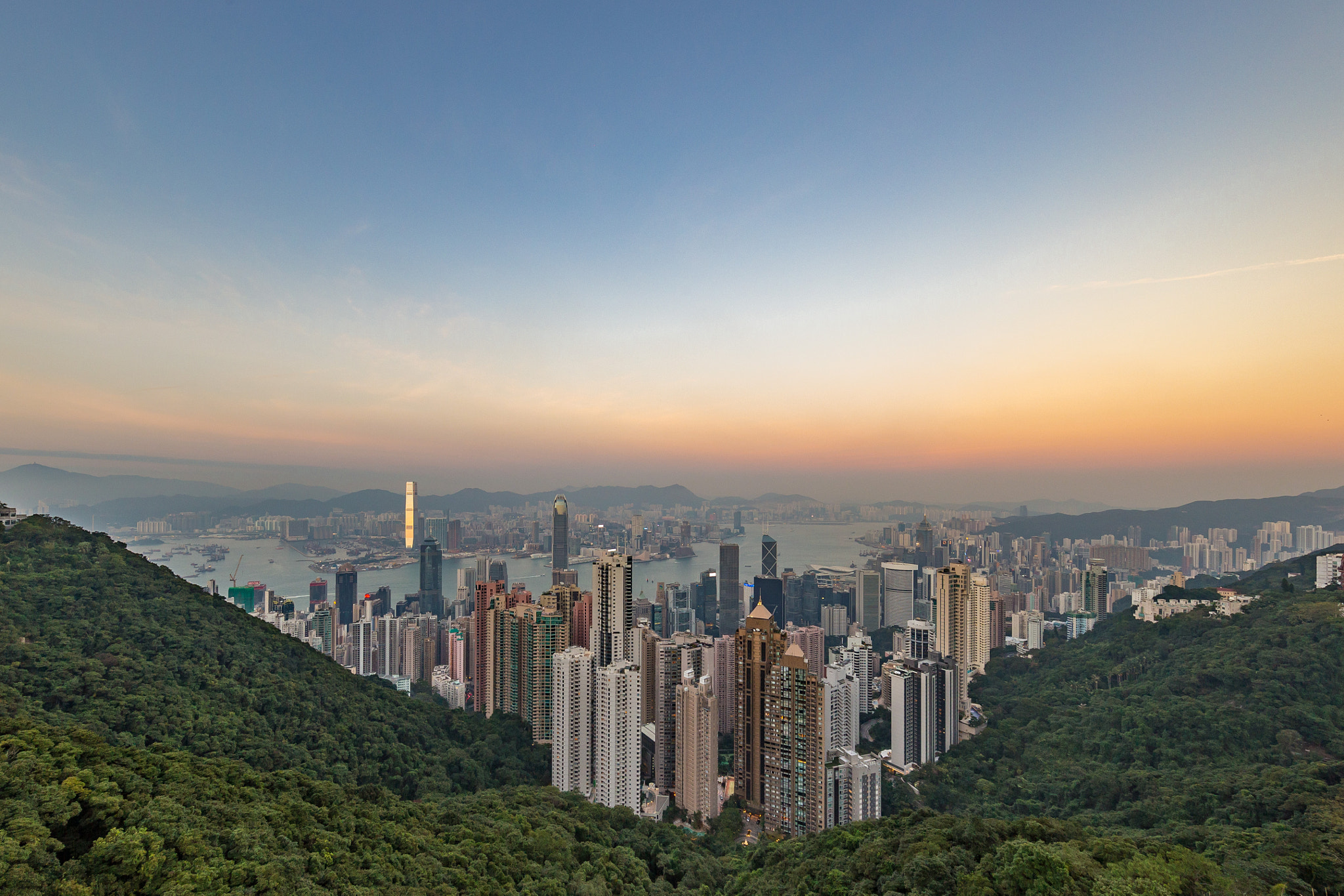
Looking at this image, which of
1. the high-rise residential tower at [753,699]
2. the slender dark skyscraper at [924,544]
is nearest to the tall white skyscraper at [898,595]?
the slender dark skyscraper at [924,544]

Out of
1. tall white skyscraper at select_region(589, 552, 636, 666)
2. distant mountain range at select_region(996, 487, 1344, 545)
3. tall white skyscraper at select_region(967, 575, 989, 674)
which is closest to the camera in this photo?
tall white skyscraper at select_region(589, 552, 636, 666)

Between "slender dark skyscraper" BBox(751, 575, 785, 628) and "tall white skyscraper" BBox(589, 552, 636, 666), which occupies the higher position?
"tall white skyscraper" BBox(589, 552, 636, 666)

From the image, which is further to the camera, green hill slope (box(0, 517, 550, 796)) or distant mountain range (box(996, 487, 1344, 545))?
distant mountain range (box(996, 487, 1344, 545))

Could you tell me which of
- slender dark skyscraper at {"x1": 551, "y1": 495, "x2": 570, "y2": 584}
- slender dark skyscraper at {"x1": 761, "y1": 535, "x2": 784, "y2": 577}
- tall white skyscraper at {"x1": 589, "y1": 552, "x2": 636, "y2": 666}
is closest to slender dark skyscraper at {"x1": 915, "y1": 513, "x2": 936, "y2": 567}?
slender dark skyscraper at {"x1": 761, "y1": 535, "x2": 784, "y2": 577}

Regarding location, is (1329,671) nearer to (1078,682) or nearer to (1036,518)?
(1078,682)

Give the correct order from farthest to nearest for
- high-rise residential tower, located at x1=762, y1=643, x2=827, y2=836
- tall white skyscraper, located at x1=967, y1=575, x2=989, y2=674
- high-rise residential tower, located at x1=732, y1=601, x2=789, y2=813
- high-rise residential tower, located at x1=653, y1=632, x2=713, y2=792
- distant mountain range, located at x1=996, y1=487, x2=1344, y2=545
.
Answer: distant mountain range, located at x1=996, y1=487, x2=1344, y2=545, tall white skyscraper, located at x1=967, y1=575, x2=989, y2=674, high-rise residential tower, located at x1=653, y1=632, x2=713, y2=792, high-rise residential tower, located at x1=732, y1=601, x2=789, y2=813, high-rise residential tower, located at x1=762, y1=643, x2=827, y2=836

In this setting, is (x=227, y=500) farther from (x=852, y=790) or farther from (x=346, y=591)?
(x=852, y=790)

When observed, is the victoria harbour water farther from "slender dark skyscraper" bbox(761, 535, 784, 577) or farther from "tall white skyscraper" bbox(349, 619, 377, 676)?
"tall white skyscraper" bbox(349, 619, 377, 676)

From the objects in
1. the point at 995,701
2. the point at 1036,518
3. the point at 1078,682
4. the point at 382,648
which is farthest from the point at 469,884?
the point at 1036,518
